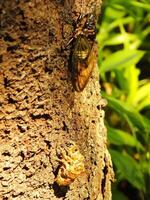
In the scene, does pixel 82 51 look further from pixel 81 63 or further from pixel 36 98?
pixel 36 98

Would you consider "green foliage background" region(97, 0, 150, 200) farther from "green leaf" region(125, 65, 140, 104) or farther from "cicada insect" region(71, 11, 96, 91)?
"cicada insect" region(71, 11, 96, 91)

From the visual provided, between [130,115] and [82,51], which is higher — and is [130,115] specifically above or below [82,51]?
below

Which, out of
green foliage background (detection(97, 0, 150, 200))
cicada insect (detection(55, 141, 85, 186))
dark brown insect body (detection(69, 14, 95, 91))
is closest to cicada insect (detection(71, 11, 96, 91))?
dark brown insect body (detection(69, 14, 95, 91))

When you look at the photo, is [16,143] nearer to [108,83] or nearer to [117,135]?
[117,135]

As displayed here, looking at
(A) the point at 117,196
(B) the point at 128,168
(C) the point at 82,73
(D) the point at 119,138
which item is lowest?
(A) the point at 117,196

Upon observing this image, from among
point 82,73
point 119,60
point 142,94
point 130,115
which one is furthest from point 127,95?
point 82,73

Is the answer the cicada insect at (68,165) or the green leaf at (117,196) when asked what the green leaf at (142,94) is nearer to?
the green leaf at (117,196)
